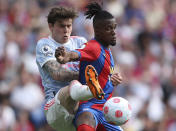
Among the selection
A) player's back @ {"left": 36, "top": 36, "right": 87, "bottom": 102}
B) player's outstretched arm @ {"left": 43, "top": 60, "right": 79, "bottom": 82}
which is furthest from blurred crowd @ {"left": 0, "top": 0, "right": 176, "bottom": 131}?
player's outstretched arm @ {"left": 43, "top": 60, "right": 79, "bottom": 82}

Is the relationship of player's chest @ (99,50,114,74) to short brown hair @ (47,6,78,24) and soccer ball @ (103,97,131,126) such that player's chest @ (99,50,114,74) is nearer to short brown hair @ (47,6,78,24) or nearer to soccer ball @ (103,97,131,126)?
soccer ball @ (103,97,131,126)

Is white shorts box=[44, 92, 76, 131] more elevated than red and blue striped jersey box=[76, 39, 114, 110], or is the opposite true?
red and blue striped jersey box=[76, 39, 114, 110]

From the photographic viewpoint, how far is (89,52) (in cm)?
611

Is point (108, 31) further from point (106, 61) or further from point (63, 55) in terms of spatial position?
point (63, 55)

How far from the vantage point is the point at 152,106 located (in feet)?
42.2

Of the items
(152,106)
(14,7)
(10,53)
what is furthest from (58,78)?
(14,7)

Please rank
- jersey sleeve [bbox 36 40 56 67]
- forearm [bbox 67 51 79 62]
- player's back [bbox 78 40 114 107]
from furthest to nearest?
jersey sleeve [bbox 36 40 56 67]
player's back [bbox 78 40 114 107]
forearm [bbox 67 51 79 62]

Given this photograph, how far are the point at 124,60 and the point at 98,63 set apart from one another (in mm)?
6896

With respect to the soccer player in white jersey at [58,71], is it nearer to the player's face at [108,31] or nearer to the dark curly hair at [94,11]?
the dark curly hair at [94,11]

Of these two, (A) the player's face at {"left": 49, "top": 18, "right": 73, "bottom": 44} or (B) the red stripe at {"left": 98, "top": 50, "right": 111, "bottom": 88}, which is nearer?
(B) the red stripe at {"left": 98, "top": 50, "right": 111, "bottom": 88}

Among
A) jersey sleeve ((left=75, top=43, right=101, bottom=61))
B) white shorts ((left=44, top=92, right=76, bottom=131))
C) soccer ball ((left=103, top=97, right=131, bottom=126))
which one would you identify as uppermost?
jersey sleeve ((left=75, top=43, right=101, bottom=61))

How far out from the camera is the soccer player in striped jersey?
20.1 ft

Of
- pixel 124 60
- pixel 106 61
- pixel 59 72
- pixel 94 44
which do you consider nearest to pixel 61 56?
pixel 94 44

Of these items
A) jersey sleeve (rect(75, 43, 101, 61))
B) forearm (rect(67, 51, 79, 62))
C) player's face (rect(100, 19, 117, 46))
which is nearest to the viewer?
forearm (rect(67, 51, 79, 62))
